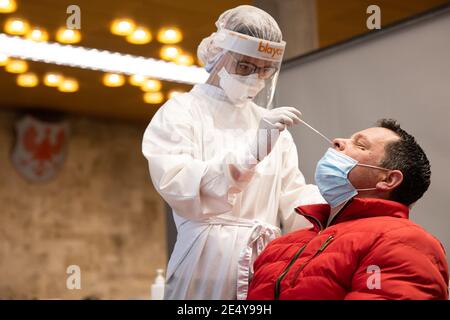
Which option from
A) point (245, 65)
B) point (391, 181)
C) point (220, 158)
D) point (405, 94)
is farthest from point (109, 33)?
point (405, 94)

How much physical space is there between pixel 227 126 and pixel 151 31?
1.97ft

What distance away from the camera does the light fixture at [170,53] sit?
2.62m

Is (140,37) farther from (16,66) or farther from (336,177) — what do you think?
(336,177)

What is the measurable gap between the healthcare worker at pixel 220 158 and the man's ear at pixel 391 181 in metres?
0.33

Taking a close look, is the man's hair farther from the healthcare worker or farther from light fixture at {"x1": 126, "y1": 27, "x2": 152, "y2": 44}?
light fixture at {"x1": 126, "y1": 27, "x2": 152, "y2": 44}

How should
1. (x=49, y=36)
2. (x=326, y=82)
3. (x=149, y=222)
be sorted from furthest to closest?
1. (x=149, y=222)
2. (x=326, y=82)
3. (x=49, y=36)

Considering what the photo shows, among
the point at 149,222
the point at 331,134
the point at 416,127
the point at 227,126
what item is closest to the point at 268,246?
→ the point at 227,126

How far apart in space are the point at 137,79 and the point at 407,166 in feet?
2.80

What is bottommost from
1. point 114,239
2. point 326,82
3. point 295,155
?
point 114,239

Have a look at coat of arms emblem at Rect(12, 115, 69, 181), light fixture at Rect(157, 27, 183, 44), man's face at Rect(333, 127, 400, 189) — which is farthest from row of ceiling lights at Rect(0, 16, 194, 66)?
coat of arms emblem at Rect(12, 115, 69, 181)

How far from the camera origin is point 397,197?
8.22 feet

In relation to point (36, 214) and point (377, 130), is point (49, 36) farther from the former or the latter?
point (36, 214)

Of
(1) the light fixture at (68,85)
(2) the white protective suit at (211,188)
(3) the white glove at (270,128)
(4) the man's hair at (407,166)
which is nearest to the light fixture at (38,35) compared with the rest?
(1) the light fixture at (68,85)

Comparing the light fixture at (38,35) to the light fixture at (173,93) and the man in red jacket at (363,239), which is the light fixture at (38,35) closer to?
the light fixture at (173,93)
